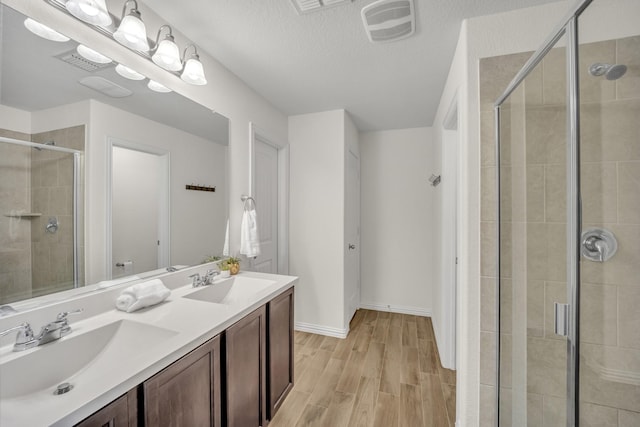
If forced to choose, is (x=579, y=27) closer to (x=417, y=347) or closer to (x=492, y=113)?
(x=492, y=113)

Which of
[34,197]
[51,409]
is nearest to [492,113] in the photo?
[51,409]

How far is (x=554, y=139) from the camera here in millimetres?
1008

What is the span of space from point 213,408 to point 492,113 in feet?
6.48

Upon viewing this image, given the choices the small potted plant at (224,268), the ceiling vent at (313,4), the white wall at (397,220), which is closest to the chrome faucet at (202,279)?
the small potted plant at (224,268)

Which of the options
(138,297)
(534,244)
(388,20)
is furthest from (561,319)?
(138,297)

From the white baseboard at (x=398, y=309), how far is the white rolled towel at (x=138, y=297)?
2868 millimetres

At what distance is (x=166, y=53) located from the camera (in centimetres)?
131

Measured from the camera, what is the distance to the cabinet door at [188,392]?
81cm

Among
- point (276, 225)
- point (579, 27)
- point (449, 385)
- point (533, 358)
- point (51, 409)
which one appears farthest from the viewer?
point (276, 225)

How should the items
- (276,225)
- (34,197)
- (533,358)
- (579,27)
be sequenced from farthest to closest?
1. (276,225)
2. (533,358)
3. (34,197)
4. (579,27)

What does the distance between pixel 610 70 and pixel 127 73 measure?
2057 mm

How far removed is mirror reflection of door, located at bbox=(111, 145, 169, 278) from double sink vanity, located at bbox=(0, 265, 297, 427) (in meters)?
0.15

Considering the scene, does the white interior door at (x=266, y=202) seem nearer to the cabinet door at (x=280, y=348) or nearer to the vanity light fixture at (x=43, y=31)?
the cabinet door at (x=280, y=348)

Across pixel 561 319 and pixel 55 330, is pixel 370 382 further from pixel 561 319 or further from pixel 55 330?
pixel 55 330
